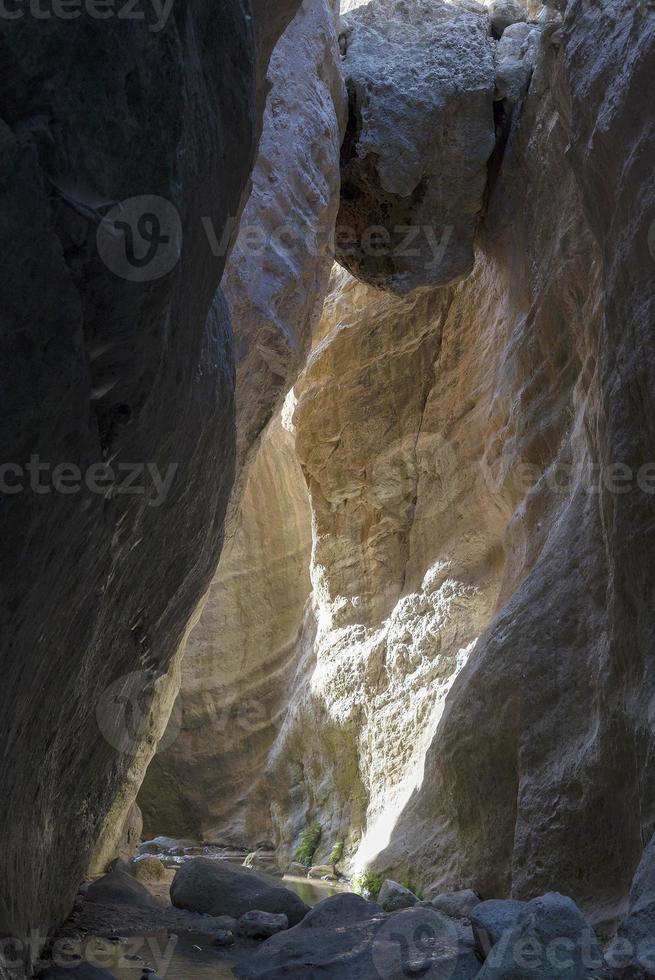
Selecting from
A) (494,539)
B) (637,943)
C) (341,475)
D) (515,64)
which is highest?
(515,64)

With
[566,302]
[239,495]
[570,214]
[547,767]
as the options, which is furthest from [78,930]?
[570,214]

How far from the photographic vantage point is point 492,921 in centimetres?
438

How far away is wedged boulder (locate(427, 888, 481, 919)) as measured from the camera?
20.5 ft

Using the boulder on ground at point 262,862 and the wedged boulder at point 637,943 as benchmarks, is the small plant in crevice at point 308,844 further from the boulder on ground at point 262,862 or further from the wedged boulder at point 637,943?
the wedged boulder at point 637,943

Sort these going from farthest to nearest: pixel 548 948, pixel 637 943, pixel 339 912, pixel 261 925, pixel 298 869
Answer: pixel 298 869
pixel 261 925
pixel 339 912
pixel 548 948
pixel 637 943

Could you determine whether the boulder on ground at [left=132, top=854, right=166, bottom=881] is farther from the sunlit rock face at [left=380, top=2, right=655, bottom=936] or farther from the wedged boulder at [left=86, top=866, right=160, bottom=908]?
the sunlit rock face at [left=380, top=2, right=655, bottom=936]

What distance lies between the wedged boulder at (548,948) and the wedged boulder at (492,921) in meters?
0.29

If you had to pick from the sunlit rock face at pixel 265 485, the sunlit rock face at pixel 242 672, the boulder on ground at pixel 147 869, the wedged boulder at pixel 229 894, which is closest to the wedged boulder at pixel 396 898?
the wedged boulder at pixel 229 894

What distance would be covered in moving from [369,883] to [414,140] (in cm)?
717

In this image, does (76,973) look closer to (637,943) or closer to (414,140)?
(637,943)

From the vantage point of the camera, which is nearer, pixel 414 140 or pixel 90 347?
pixel 90 347

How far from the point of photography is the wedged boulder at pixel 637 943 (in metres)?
3.43

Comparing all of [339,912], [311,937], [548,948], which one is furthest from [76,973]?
[548,948]

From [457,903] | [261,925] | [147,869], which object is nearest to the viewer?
[261,925]
